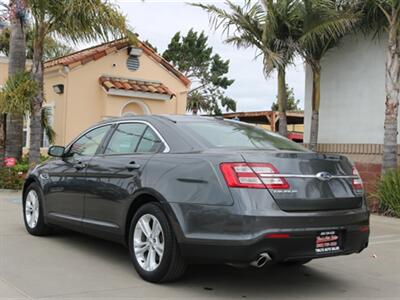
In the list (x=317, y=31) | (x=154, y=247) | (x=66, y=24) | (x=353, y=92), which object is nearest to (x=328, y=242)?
(x=154, y=247)

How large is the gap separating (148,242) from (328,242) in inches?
63.9

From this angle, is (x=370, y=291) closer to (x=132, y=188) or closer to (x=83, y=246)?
(x=132, y=188)

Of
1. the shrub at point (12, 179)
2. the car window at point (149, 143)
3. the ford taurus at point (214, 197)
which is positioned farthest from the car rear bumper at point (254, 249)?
the shrub at point (12, 179)

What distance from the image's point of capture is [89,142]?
6.69 m

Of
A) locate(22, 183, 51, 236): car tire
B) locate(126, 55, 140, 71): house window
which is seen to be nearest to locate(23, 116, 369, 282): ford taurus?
locate(22, 183, 51, 236): car tire

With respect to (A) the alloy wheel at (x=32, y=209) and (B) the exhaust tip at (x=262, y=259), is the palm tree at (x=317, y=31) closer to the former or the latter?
(A) the alloy wheel at (x=32, y=209)

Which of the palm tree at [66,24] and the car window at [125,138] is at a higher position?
the palm tree at [66,24]

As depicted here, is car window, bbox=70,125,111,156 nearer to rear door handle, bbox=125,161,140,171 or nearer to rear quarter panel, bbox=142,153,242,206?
rear door handle, bbox=125,161,140,171

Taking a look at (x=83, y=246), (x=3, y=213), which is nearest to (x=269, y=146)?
(x=83, y=246)

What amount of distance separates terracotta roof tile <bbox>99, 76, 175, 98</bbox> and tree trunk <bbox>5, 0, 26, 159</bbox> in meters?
4.35

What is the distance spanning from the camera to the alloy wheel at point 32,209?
7385mm

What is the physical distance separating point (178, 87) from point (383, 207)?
11.6 metres

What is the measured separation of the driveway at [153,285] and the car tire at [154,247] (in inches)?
4.9

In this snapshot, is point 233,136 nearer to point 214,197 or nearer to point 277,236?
point 214,197
